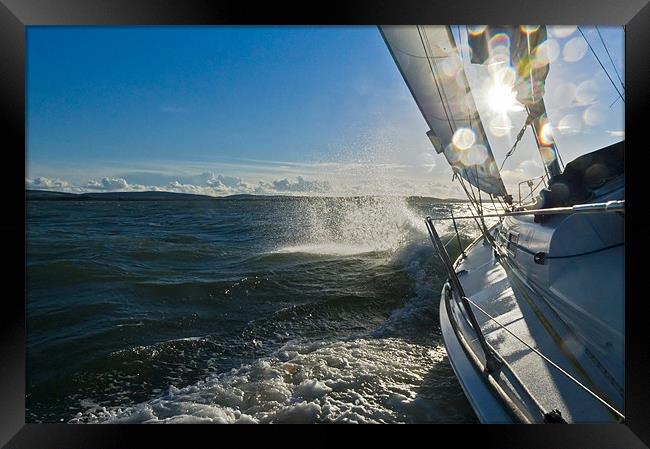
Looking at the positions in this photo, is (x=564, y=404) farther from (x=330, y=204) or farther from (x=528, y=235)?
(x=330, y=204)

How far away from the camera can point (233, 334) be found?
352 cm

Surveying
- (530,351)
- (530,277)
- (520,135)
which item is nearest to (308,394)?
(530,351)

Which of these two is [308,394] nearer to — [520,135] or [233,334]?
[233,334]

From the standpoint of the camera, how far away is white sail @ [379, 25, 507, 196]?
3.28m

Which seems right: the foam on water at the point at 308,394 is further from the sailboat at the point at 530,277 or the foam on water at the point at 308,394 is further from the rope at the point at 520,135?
the rope at the point at 520,135

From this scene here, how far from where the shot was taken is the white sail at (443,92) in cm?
328

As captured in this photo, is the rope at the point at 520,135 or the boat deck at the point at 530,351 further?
the rope at the point at 520,135

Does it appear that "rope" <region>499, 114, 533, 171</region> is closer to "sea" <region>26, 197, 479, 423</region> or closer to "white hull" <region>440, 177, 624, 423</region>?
"sea" <region>26, 197, 479, 423</region>

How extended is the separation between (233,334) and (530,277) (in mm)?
2631

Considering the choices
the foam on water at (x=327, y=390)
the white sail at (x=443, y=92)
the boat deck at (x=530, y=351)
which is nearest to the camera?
the boat deck at (x=530, y=351)
